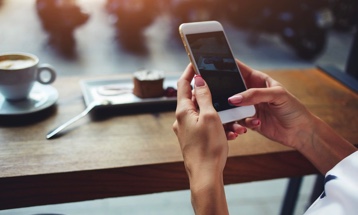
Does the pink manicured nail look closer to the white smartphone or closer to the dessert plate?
the white smartphone

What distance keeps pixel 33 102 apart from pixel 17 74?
8 centimetres

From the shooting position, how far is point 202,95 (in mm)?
685

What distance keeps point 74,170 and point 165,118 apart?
288mm

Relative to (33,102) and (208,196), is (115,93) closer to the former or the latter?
(33,102)

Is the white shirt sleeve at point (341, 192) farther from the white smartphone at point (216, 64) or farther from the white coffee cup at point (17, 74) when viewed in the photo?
the white coffee cup at point (17, 74)

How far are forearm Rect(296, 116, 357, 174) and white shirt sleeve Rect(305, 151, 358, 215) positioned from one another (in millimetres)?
194

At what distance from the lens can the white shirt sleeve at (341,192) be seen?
22.3 inches

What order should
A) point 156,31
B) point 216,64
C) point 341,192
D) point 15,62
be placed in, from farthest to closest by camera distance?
point 156,31 → point 15,62 → point 216,64 → point 341,192

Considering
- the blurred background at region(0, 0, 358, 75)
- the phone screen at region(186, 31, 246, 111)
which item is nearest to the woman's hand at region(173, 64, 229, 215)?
the phone screen at region(186, 31, 246, 111)

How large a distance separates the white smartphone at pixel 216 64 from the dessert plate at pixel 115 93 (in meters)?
0.22

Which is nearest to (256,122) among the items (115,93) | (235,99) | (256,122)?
(256,122)

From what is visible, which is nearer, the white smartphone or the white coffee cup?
the white smartphone

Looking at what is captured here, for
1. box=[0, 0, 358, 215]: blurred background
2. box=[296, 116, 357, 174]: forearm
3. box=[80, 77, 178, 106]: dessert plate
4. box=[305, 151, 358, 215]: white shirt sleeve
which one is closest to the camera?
box=[305, 151, 358, 215]: white shirt sleeve

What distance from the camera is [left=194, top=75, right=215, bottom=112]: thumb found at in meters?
0.66
